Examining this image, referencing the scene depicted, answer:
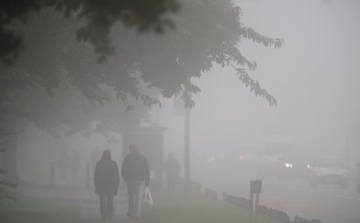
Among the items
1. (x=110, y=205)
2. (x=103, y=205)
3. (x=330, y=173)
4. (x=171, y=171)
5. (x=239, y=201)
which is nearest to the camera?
(x=103, y=205)

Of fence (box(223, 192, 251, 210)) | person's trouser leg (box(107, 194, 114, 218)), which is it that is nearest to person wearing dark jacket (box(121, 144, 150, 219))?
person's trouser leg (box(107, 194, 114, 218))

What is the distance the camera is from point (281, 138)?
164ft

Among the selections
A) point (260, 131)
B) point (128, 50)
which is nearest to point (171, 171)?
point (128, 50)

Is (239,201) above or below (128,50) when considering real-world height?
below

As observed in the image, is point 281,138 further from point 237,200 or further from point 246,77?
point 246,77

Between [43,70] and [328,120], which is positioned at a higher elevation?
[328,120]

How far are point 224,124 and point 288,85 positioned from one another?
3728cm

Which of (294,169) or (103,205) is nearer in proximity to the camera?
(103,205)

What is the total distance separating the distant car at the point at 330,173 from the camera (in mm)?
32031

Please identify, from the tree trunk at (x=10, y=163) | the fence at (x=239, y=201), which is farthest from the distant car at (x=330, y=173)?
the tree trunk at (x=10, y=163)

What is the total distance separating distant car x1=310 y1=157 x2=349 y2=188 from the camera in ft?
105

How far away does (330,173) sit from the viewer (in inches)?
1266

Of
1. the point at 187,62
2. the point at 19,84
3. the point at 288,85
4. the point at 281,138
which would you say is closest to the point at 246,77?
the point at 187,62

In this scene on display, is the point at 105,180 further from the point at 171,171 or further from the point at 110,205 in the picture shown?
the point at 171,171
